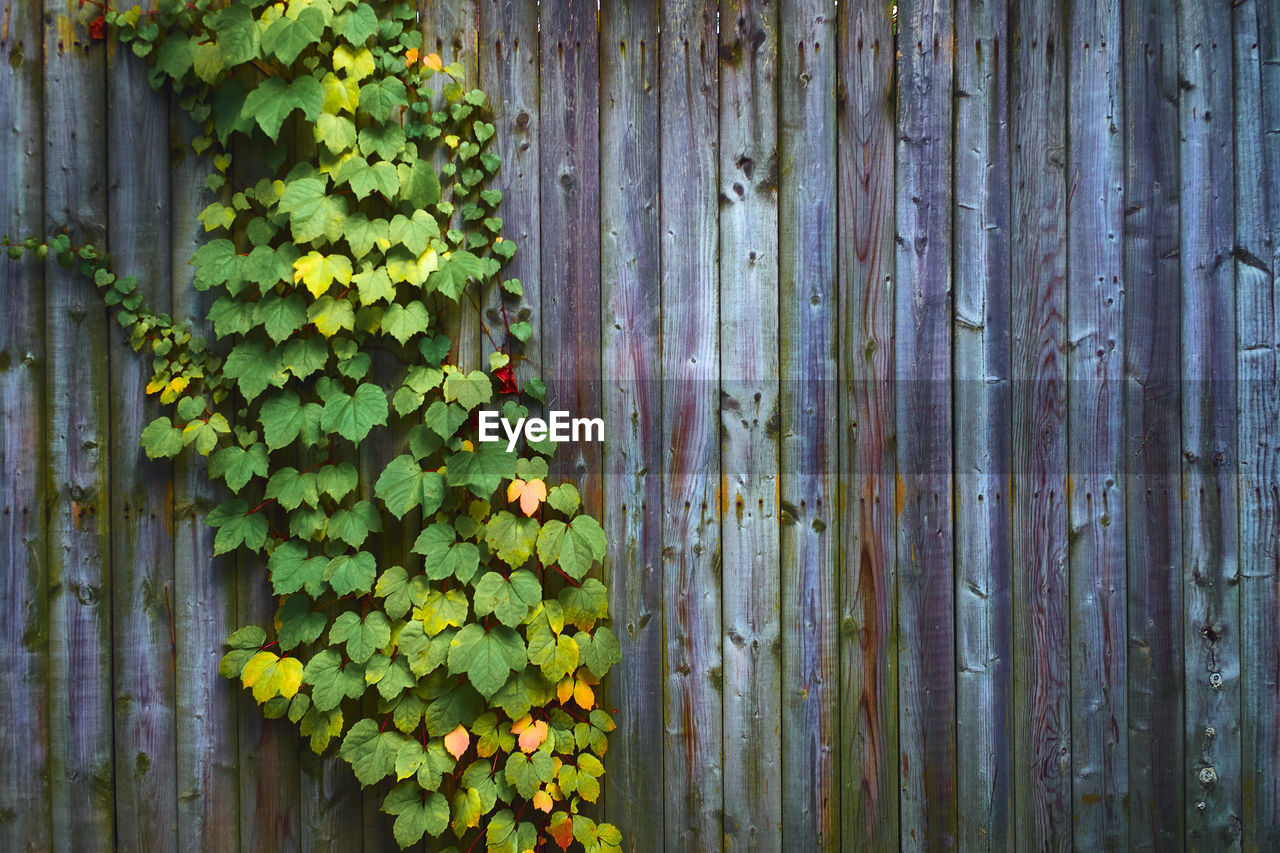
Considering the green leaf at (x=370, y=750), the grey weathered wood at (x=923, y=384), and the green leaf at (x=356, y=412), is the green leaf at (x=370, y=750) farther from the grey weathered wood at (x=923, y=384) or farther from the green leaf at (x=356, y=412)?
the grey weathered wood at (x=923, y=384)

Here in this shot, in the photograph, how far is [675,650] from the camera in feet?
5.96

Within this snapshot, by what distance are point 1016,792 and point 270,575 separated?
72.7 inches

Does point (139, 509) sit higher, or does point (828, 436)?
point (828, 436)

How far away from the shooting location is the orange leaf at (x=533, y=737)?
5.52ft

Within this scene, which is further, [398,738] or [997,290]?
[997,290]

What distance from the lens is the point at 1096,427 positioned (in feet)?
6.01

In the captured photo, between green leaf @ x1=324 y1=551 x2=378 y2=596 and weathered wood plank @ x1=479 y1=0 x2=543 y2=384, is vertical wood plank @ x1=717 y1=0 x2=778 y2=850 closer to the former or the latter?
weathered wood plank @ x1=479 y1=0 x2=543 y2=384

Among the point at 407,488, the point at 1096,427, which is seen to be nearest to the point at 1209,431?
the point at 1096,427

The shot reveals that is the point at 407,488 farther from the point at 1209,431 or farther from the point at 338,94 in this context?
the point at 1209,431

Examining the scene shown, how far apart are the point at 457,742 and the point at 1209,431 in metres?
1.90

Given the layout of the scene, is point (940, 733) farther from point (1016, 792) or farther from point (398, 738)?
point (398, 738)

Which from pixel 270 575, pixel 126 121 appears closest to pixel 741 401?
pixel 270 575

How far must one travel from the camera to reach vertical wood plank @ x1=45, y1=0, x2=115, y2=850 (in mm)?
1768

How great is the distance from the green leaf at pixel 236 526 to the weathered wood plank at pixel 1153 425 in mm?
2039
